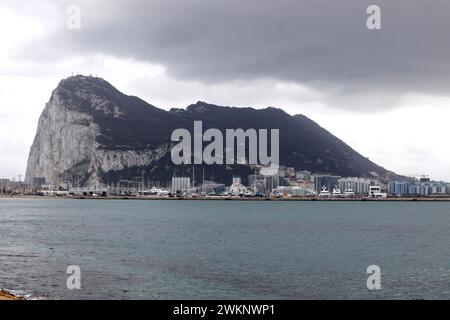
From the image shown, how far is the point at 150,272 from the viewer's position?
63969mm

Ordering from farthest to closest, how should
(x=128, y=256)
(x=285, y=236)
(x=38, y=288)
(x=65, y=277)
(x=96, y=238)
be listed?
(x=285, y=236) → (x=96, y=238) → (x=128, y=256) → (x=65, y=277) → (x=38, y=288)

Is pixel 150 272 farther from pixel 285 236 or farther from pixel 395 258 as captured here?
pixel 285 236

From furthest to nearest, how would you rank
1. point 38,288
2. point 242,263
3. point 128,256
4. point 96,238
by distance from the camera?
1. point 96,238
2. point 128,256
3. point 242,263
4. point 38,288

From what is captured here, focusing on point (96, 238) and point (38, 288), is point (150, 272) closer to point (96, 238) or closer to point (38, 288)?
point (38, 288)

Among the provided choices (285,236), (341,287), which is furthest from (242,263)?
(285,236)

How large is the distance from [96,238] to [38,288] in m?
58.8
